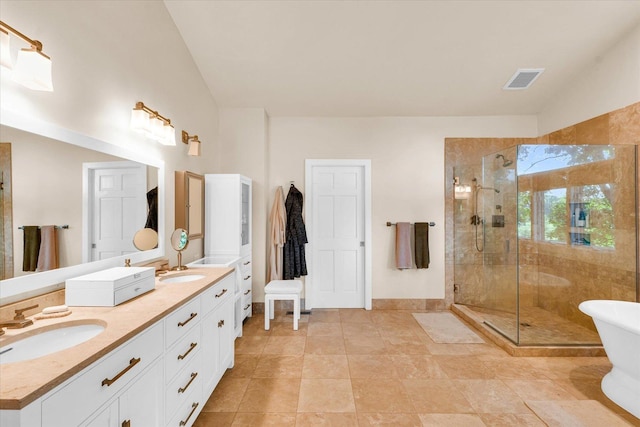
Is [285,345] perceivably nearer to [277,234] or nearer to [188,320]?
[277,234]

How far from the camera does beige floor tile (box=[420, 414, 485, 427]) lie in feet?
5.82

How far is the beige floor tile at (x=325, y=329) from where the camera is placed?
3074mm

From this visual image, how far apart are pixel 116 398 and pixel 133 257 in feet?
3.87

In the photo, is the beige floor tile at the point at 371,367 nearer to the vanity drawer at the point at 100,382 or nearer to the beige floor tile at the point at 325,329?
Result: the beige floor tile at the point at 325,329

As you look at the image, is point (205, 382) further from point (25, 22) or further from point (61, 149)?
point (25, 22)

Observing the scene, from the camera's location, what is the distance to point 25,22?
135 centimetres

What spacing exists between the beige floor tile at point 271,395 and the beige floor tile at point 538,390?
1606 millimetres

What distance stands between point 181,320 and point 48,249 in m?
0.72

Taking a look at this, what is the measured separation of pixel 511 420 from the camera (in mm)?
1812

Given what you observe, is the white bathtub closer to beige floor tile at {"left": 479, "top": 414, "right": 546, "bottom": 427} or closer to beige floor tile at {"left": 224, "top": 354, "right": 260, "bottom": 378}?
beige floor tile at {"left": 479, "top": 414, "right": 546, "bottom": 427}

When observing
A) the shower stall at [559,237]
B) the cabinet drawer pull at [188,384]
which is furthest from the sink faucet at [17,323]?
the shower stall at [559,237]

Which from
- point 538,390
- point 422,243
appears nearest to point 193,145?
point 422,243

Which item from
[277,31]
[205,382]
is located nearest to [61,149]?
[205,382]

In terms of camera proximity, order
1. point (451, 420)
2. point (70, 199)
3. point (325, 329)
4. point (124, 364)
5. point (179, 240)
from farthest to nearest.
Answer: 1. point (325, 329)
2. point (179, 240)
3. point (451, 420)
4. point (70, 199)
5. point (124, 364)
